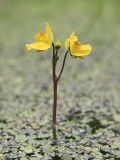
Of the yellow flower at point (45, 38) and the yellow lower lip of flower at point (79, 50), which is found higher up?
the yellow flower at point (45, 38)

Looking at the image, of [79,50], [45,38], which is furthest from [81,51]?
[45,38]

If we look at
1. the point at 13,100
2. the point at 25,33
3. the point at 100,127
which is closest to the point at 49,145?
the point at 100,127

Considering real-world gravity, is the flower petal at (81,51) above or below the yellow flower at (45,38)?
below

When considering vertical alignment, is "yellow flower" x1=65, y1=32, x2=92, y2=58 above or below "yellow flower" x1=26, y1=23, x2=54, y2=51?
below

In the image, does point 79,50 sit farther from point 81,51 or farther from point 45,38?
point 45,38

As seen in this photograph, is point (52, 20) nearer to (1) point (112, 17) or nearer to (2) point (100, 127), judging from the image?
(1) point (112, 17)

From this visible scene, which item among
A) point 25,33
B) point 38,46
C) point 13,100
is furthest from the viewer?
point 25,33

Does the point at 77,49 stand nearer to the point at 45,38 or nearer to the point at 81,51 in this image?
the point at 81,51

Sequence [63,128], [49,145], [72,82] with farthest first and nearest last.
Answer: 1. [72,82]
2. [63,128]
3. [49,145]

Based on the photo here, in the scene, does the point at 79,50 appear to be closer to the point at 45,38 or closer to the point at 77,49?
the point at 77,49

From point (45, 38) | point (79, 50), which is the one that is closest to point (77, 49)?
point (79, 50)

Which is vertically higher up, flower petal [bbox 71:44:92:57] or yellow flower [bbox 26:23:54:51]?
yellow flower [bbox 26:23:54:51]
